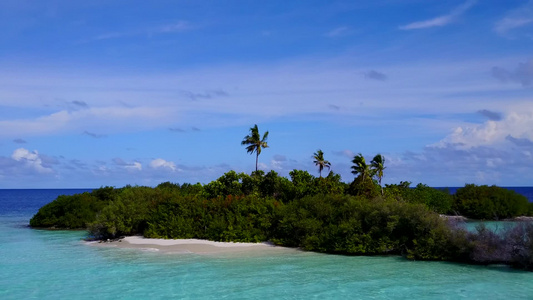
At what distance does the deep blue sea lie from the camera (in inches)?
643

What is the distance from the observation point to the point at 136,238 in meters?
31.0

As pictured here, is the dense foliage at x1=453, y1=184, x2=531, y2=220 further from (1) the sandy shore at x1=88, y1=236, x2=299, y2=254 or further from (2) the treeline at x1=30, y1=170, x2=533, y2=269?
(1) the sandy shore at x1=88, y1=236, x2=299, y2=254

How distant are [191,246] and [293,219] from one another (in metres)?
6.13

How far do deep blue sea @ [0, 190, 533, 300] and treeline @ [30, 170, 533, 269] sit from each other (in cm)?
99

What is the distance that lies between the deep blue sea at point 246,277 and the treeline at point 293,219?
99 centimetres

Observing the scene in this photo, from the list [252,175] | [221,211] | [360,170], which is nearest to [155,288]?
[221,211]

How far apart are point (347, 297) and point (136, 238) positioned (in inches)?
745

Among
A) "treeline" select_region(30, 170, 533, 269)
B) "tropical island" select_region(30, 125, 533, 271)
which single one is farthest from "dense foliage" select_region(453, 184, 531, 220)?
"treeline" select_region(30, 170, 533, 269)

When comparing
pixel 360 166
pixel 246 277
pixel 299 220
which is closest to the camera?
pixel 246 277

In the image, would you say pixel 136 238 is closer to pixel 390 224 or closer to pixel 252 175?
pixel 252 175

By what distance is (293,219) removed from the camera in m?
27.0

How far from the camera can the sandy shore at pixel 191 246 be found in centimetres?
2609

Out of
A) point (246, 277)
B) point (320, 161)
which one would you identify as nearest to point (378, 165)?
point (320, 161)

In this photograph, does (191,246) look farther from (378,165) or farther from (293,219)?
(378,165)
